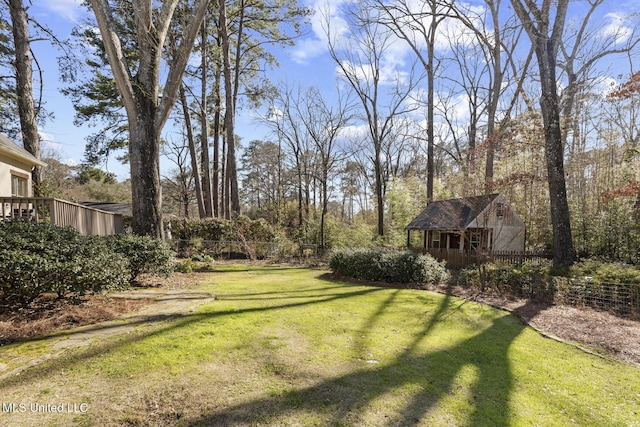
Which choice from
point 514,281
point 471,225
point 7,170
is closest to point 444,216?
point 471,225

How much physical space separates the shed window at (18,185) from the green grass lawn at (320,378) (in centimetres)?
1090

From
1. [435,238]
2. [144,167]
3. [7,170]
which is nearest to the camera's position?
[144,167]

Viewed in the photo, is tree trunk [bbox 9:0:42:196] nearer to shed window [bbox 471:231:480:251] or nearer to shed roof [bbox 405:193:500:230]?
shed window [bbox 471:231:480:251]

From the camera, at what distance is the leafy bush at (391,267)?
9578 mm

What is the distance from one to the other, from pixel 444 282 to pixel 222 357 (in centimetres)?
838

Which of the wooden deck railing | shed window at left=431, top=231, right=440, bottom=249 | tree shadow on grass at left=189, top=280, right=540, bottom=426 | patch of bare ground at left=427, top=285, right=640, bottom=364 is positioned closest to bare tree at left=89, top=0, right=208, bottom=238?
the wooden deck railing

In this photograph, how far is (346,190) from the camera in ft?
121

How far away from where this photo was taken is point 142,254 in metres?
6.34

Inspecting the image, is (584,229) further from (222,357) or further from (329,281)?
(222,357)

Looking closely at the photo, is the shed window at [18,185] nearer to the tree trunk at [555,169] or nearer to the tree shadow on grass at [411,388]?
the tree shadow on grass at [411,388]

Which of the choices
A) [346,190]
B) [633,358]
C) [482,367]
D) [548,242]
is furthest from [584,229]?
[346,190]

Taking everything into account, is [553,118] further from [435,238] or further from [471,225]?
[435,238]

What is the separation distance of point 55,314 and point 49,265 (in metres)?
0.88

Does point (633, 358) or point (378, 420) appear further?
point (633, 358)
